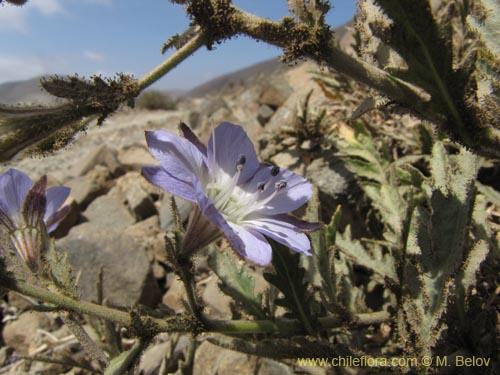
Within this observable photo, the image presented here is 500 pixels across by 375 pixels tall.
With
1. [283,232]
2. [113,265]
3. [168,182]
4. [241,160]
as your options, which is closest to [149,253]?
[113,265]

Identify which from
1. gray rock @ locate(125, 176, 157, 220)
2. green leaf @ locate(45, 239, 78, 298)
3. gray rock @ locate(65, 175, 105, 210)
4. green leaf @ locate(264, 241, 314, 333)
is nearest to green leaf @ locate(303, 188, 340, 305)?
green leaf @ locate(264, 241, 314, 333)

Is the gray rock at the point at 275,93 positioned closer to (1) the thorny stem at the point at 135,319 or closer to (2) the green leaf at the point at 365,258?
(2) the green leaf at the point at 365,258

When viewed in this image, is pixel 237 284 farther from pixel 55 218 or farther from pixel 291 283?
pixel 55 218

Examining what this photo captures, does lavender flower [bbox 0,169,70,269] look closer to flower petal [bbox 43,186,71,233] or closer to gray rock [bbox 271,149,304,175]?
flower petal [bbox 43,186,71,233]

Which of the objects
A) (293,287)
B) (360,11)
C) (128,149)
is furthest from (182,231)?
(128,149)

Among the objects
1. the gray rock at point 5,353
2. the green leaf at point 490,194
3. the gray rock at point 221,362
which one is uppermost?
the green leaf at point 490,194

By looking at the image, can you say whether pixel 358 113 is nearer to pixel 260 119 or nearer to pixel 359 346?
pixel 359 346

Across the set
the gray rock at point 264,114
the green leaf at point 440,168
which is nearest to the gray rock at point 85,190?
the gray rock at point 264,114
